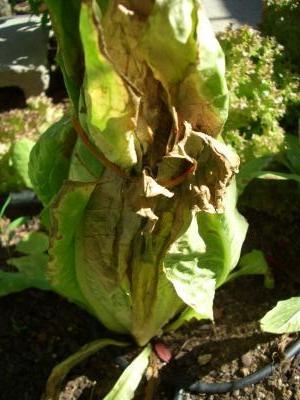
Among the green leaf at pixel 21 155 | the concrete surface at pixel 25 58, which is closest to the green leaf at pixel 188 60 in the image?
the green leaf at pixel 21 155

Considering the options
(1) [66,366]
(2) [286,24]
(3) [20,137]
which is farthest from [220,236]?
(2) [286,24]

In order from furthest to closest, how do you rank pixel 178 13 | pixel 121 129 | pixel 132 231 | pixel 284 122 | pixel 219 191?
pixel 284 122, pixel 132 231, pixel 219 191, pixel 121 129, pixel 178 13

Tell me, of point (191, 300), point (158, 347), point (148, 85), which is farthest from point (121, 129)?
point (158, 347)

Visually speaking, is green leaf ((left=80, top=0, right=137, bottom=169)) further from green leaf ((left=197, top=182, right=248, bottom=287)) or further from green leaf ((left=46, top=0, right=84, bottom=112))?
green leaf ((left=197, top=182, right=248, bottom=287))

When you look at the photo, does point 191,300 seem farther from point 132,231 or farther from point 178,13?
point 178,13

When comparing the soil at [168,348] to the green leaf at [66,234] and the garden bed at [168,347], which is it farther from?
the green leaf at [66,234]
